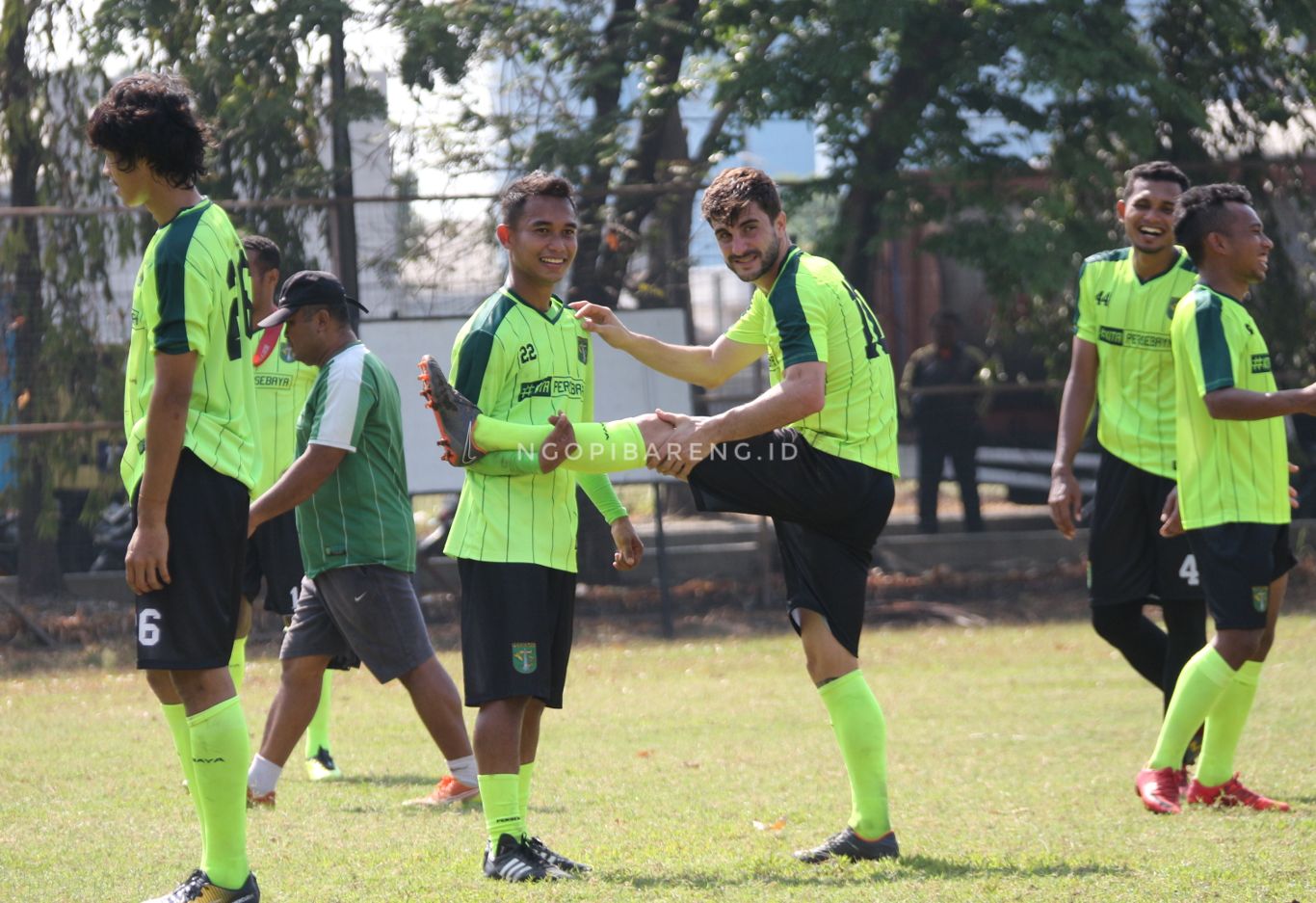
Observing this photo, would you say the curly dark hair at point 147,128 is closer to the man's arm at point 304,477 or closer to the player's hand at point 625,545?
the man's arm at point 304,477

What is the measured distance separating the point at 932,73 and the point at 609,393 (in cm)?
383

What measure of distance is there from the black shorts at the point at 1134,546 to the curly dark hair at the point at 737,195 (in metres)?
2.37

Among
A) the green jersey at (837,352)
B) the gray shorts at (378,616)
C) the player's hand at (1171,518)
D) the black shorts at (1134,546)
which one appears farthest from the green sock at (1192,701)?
the gray shorts at (378,616)

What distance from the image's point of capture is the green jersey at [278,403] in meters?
7.27

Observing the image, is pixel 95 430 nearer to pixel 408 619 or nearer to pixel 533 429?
pixel 408 619

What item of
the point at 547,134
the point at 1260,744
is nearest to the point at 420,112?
the point at 547,134

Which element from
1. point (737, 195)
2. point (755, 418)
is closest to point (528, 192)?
point (737, 195)

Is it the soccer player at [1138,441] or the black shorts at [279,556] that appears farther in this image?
the black shorts at [279,556]

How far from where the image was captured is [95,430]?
12188 millimetres

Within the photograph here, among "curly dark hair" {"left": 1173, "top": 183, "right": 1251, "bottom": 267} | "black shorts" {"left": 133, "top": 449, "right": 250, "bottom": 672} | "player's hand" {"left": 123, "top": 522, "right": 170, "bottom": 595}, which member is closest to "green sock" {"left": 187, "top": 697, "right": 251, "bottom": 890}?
"black shorts" {"left": 133, "top": 449, "right": 250, "bottom": 672}

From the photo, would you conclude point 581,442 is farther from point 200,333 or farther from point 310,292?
point 310,292

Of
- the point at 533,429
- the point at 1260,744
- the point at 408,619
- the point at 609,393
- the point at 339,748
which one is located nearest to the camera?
the point at 533,429

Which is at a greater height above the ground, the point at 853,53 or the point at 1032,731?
the point at 853,53

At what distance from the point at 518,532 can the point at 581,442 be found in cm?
37
